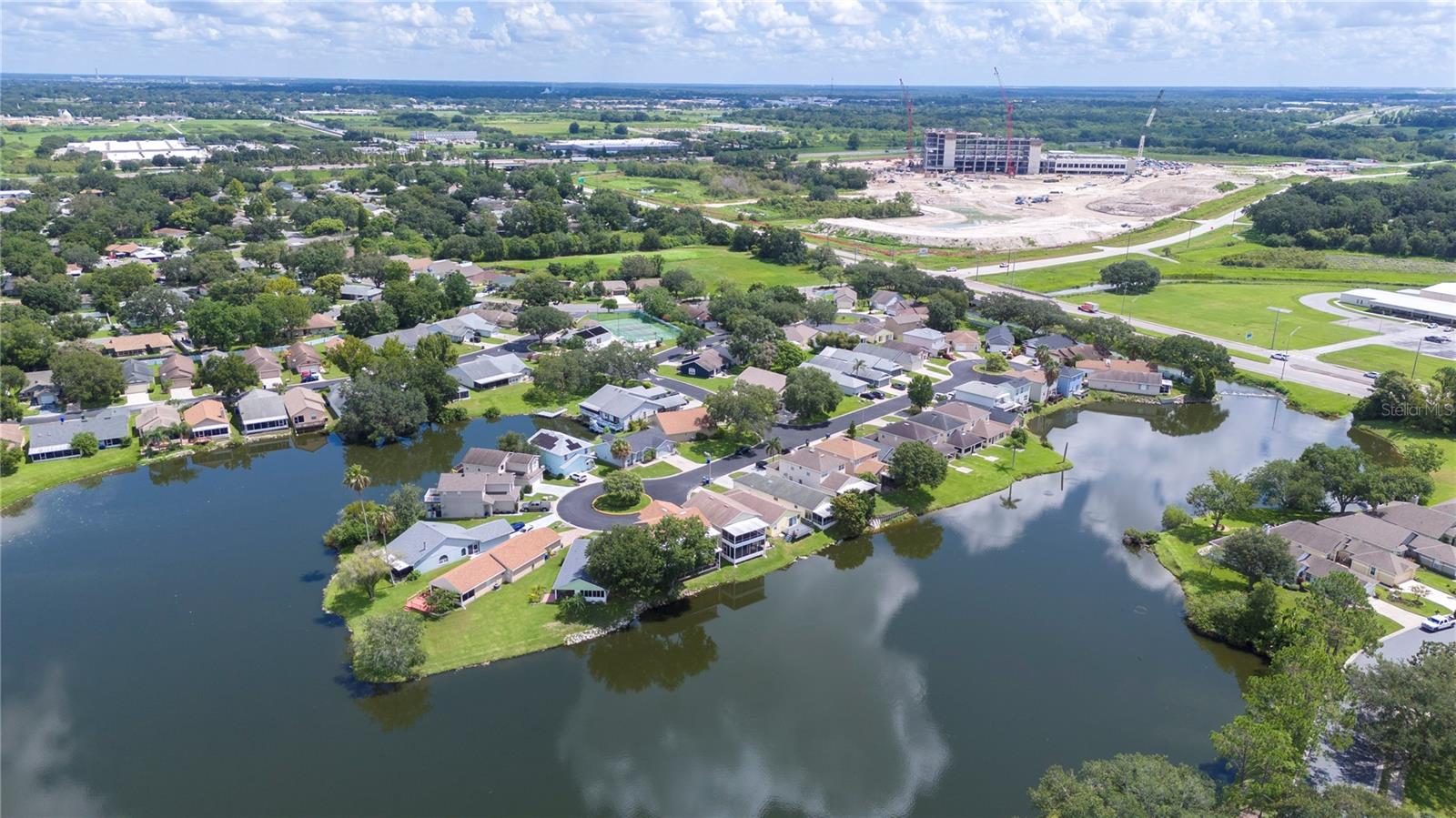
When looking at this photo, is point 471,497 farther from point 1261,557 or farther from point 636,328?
point 636,328

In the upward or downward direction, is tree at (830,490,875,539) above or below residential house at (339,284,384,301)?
below

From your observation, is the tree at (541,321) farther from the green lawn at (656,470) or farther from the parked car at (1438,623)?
the parked car at (1438,623)

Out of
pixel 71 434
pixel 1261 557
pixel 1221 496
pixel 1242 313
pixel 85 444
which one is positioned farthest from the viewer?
pixel 1242 313

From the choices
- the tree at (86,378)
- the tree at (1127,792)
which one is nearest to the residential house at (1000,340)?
the tree at (1127,792)

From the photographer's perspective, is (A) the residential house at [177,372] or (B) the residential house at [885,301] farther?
(B) the residential house at [885,301]

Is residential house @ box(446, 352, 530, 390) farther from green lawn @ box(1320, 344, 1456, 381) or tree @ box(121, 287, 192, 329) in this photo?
green lawn @ box(1320, 344, 1456, 381)

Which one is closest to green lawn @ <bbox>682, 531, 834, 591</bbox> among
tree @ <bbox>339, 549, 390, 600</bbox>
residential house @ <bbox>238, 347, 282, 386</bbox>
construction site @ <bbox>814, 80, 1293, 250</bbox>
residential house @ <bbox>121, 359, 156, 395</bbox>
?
tree @ <bbox>339, 549, 390, 600</bbox>

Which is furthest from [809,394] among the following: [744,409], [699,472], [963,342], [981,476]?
[963,342]
